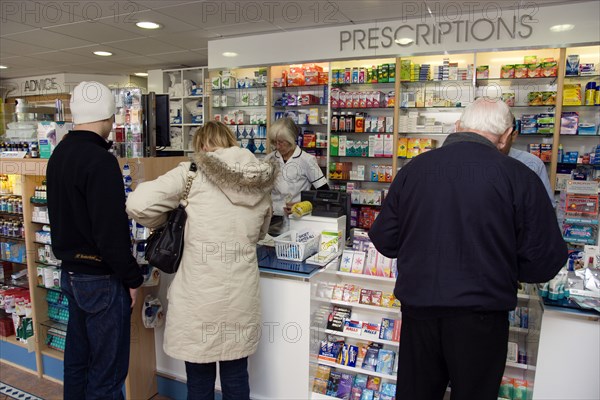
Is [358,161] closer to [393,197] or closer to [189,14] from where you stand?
[189,14]

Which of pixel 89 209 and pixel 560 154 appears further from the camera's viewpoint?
pixel 560 154

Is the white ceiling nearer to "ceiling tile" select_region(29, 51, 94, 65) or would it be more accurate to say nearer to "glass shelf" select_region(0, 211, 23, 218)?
"ceiling tile" select_region(29, 51, 94, 65)

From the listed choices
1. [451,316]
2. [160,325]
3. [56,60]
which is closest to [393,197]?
[451,316]

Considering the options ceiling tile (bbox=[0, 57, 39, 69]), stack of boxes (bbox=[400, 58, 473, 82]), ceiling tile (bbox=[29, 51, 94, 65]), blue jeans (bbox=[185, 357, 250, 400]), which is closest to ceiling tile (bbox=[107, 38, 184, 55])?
ceiling tile (bbox=[29, 51, 94, 65])

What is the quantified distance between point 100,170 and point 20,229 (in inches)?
79.5

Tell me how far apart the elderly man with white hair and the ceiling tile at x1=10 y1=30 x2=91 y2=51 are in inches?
222

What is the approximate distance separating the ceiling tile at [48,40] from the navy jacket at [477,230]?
567cm

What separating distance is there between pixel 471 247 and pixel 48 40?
6.36 meters

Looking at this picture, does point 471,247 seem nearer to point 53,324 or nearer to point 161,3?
point 53,324

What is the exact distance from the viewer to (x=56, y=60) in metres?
7.33

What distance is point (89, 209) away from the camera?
1837 mm

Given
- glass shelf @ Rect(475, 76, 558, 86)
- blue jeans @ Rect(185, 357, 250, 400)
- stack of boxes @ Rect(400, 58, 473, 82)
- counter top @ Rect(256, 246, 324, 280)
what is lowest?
blue jeans @ Rect(185, 357, 250, 400)

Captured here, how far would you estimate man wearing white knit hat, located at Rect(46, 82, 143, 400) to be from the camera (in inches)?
72.1

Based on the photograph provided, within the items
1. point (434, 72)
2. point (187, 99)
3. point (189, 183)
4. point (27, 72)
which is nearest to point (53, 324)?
point (189, 183)
